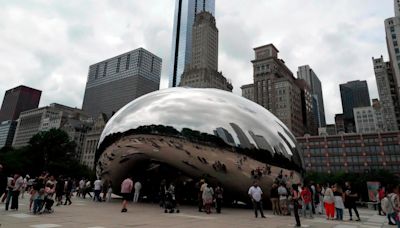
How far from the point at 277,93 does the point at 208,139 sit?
4861 inches

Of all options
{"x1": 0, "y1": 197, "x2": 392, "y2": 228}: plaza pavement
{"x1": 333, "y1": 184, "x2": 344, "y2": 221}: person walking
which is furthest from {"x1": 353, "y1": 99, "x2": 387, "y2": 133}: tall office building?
{"x1": 0, "y1": 197, "x2": 392, "y2": 228}: plaza pavement

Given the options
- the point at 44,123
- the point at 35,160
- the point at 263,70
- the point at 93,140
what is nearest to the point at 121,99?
the point at 44,123

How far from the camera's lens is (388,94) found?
134m

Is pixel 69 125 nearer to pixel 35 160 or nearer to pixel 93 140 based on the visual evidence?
pixel 93 140

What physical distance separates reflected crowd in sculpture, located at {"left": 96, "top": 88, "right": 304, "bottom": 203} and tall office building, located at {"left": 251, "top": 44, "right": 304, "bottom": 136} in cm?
11045

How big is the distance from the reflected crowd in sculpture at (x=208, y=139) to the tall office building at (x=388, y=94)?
135044 mm

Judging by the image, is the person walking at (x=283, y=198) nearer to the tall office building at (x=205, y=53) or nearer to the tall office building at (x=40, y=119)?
the tall office building at (x=205, y=53)

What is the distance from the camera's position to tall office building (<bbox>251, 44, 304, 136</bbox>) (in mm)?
126762

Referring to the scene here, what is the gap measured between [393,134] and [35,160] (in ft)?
343

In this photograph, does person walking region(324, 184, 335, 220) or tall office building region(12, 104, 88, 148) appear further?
tall office building region(12, 104, 88, 148)

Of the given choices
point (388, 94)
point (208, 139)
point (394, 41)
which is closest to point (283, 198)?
point (208, 139)

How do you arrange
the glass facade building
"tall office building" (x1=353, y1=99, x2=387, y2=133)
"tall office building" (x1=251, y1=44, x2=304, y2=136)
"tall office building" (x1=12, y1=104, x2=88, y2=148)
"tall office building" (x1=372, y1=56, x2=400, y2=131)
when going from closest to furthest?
the glass facade building
"tall office building" (x1=251, y1=44, x2=304, y2=136)
"tall office building" (x1=372, y1=56, x2=400, y2=131)
"tall office building" (x1=353, y1=99, x2=387, y2=133)
"tall office building" (x1=12, y1=104, x2=88, y2=148)

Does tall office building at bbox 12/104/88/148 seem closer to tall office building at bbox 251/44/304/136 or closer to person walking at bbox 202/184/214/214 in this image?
tall office building at bbox 251/44/304/136

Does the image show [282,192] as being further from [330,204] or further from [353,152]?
[353,152]
